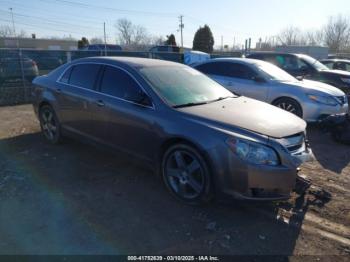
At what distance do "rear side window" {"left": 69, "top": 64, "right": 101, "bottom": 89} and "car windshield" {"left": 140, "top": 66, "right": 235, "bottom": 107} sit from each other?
0.93 m

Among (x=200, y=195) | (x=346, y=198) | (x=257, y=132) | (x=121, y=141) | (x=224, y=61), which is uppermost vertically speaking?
(x=224, y=61)

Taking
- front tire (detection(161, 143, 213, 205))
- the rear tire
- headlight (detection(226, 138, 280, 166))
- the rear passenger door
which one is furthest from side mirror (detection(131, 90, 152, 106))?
the rear tire

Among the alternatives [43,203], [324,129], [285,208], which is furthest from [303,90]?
[43,203]

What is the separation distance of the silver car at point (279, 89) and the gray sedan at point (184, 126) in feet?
10.2

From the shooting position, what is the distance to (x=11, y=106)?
31.4 ft

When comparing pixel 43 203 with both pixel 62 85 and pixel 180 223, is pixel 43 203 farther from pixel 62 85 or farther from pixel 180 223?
pixel 62 85

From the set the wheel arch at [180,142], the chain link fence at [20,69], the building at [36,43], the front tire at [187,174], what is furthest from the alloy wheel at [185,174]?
the building at [36,43]

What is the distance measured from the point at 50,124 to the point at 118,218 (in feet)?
10.0

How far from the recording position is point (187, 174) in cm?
352

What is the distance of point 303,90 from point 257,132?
450 cm

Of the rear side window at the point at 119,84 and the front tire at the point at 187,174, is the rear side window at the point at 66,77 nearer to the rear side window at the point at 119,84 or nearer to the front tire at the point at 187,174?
the rear side window at the point at 119,84

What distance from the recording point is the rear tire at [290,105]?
703 centimetres

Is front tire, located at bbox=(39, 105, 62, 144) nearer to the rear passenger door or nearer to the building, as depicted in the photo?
the rear passenger door

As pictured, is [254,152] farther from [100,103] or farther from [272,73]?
[272,73]
